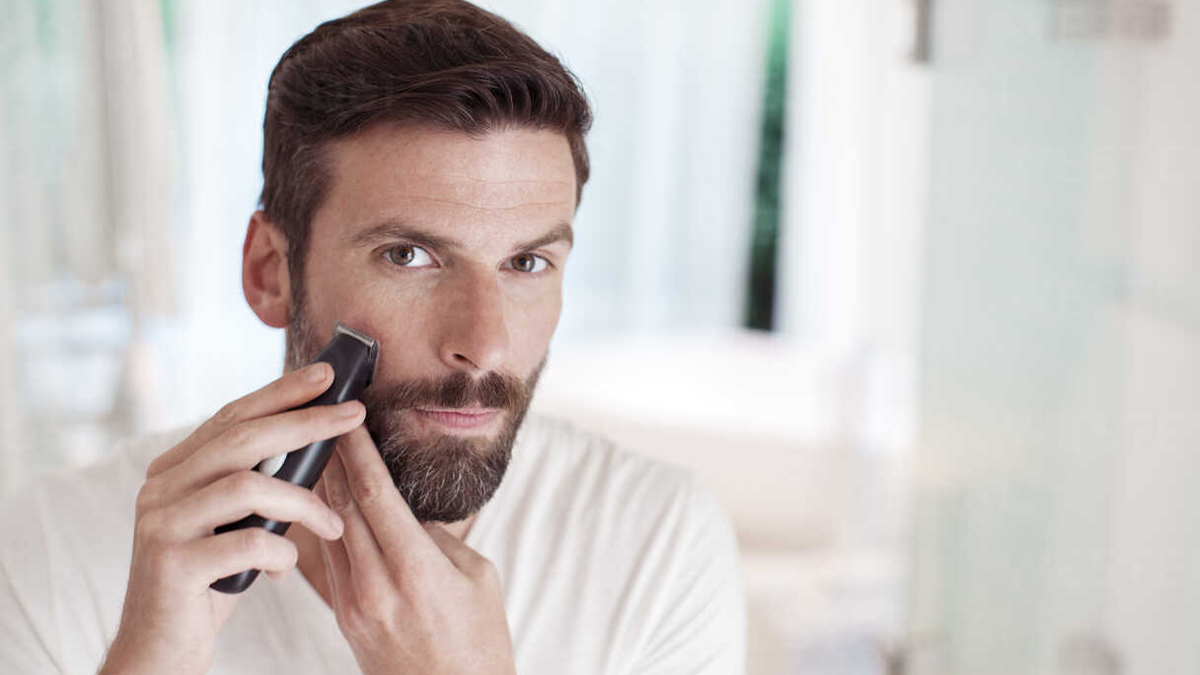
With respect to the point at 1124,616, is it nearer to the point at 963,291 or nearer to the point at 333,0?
the point at 963,291

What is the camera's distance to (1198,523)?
1.21 meters

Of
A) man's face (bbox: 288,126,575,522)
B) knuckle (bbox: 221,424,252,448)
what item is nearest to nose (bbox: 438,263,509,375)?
man's face (bbox: 288,126,575,522)

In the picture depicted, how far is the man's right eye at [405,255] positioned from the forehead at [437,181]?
3 centimetres

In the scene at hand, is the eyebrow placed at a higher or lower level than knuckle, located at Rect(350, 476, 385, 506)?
higher

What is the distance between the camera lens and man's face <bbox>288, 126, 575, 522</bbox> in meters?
A: 1.05

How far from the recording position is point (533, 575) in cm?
121

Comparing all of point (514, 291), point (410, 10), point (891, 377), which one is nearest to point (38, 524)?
point (514, 291)

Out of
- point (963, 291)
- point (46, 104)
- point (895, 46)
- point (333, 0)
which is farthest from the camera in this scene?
point (895, 46)

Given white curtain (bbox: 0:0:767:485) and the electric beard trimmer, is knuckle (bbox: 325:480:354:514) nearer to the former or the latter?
the electric beard trimmer

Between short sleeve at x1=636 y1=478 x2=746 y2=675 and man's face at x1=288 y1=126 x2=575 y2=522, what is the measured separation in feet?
0.88

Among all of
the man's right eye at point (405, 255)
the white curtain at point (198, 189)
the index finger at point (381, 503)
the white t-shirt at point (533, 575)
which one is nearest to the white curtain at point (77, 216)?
the white curtain at point (198, 189)

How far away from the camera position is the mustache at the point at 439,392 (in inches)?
41.3

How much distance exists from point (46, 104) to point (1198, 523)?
2.33m

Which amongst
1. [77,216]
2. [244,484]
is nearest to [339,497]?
[244,484]
